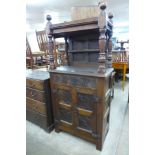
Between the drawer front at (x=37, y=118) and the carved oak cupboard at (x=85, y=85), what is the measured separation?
161 millimetres

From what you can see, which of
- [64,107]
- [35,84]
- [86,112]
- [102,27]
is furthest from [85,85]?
[35,84]

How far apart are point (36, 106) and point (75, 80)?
71cm

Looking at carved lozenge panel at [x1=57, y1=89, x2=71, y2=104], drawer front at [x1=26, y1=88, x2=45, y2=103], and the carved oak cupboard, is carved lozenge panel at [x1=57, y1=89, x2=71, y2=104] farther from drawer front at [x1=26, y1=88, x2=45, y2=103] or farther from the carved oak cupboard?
drawer front at [x1=26, y1=88, x2=45, y2=103]

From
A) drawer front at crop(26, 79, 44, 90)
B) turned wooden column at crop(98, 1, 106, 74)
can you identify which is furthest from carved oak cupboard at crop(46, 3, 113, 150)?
drawer front at crop(26, 79, 44, 90)

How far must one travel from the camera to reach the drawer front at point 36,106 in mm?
1651

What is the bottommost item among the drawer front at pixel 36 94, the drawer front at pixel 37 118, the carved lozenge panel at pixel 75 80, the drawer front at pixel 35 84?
the drawer front at pixel 37 118

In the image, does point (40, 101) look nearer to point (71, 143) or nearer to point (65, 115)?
point (65, 115)

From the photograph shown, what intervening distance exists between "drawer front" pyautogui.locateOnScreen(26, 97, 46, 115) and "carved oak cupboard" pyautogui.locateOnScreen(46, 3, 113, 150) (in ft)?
0.52

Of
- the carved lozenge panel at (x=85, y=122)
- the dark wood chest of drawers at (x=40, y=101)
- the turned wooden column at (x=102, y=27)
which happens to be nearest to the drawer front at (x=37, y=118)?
the dark wood chest of drawers at (x=40, y=101)

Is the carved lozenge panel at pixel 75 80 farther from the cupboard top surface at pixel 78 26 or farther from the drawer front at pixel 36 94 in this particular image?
the cupboard top surface at pixel 78 26

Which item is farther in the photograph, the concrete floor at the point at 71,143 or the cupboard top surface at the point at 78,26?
the concrete floor at the point at 71,143
